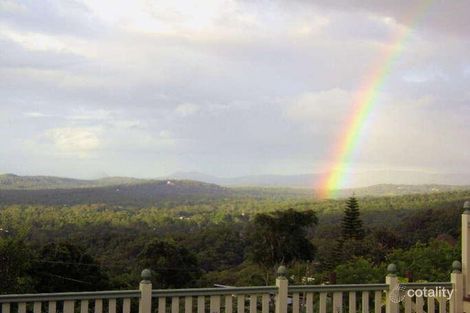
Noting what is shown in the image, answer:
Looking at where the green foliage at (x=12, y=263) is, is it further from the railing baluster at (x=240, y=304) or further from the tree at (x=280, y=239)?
the tree at (x=280, y=239)

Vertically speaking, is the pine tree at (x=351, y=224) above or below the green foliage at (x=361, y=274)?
below

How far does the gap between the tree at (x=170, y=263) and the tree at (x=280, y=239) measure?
5042 mm

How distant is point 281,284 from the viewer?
4.92 meters

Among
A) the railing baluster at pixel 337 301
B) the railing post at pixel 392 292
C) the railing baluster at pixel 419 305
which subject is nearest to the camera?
the railing baluster at pixel 337 301

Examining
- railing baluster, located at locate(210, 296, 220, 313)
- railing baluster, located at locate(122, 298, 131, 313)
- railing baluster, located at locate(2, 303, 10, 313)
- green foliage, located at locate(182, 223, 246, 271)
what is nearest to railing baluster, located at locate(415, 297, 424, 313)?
railing baluster, located at locate(210, 296, 220, 313)

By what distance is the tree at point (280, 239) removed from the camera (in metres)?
31.2

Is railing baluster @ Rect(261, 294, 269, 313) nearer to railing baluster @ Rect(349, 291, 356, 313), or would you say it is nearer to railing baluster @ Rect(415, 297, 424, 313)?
railing baluster @ Rect(349, 291, 356, 313)

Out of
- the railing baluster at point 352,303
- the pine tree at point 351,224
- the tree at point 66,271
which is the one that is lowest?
the tree at point 66,271

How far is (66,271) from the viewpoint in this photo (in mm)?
20047

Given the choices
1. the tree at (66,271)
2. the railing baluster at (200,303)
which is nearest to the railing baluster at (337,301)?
the railing baluster at (200,303)

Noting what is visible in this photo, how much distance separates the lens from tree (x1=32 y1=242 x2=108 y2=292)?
1880cm

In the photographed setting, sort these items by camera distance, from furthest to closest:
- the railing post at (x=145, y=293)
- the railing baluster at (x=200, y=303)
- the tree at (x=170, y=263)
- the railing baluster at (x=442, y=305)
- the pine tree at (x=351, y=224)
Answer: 1. the pine tree at (x=351, y=224)
2. the tree at (x=170, y=263)
3. the railing baluster at (x=442, y=305)
4. the railing baluster at (x=200, y=303)
5. the railing post at (x=145, y=293)
